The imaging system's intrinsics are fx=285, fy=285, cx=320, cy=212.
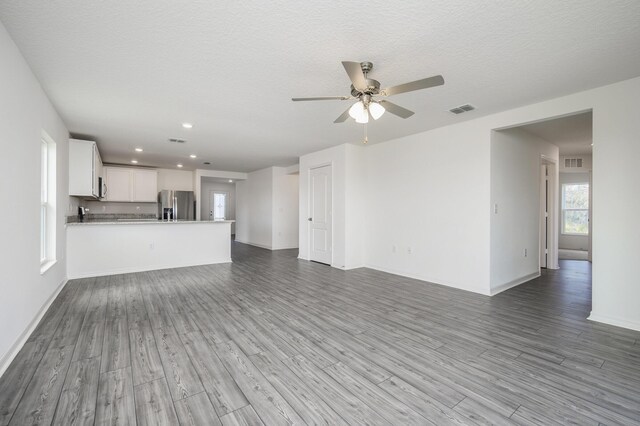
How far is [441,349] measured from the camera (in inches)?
95.5

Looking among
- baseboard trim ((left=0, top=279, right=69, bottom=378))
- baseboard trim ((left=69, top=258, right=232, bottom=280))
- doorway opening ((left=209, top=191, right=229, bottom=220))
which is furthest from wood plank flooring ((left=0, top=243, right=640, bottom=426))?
doorway opening ((left=209, top=191, right=229, bottom=220))

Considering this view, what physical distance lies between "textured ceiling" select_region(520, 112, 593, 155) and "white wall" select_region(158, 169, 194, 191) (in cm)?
894

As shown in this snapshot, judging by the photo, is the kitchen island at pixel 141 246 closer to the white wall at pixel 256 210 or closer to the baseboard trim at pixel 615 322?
the white wall at pixel 256 210

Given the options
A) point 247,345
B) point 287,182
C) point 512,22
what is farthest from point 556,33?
point 287,182

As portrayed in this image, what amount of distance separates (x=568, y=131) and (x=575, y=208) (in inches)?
180

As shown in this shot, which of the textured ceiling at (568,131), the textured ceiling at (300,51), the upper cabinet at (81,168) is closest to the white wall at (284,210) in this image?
the upper cabinet at (81,168)

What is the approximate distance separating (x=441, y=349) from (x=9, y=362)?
3.38 meters

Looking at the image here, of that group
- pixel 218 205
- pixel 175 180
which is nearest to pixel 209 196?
pixel 218 205

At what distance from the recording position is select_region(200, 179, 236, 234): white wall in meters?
11.4

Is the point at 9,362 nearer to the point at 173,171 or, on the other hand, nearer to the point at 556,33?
the point at 556,33

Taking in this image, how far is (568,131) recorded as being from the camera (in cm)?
475

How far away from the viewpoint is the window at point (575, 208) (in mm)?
7770

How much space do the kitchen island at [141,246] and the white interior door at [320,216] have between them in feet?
6.34

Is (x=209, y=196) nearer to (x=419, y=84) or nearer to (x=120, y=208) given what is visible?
(x=120, y=208)
